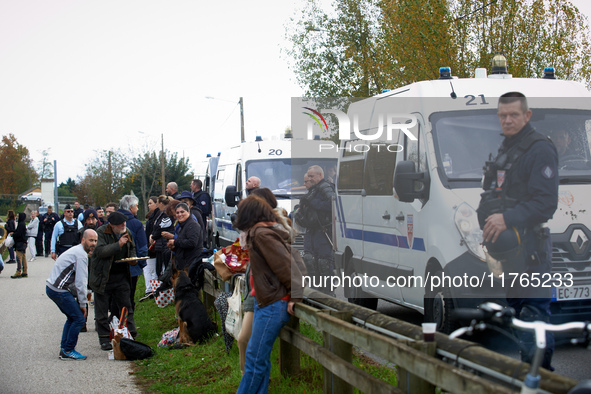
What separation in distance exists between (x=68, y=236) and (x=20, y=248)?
5.51 metres

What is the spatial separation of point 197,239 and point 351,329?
5.39m

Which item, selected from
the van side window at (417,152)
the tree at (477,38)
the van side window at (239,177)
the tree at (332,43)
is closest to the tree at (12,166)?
the tree at (332,43)

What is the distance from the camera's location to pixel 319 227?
9.31 metres

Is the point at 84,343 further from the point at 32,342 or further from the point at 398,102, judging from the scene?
the point at 398,102

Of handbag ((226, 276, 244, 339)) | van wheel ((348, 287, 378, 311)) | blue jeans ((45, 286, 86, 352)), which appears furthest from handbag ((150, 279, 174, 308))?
handbag ((226, 276, 244, 339))

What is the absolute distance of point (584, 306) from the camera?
6195mm

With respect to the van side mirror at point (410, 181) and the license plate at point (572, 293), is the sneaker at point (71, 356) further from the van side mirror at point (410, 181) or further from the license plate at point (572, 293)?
the license plate at point (572, 293)

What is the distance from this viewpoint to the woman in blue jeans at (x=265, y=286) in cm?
514

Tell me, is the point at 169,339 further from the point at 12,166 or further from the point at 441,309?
the point at 12,166

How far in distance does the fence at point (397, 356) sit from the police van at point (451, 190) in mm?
1205

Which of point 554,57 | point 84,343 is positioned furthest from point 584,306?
point 554,57

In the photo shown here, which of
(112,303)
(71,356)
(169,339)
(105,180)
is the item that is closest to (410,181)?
(169,339)

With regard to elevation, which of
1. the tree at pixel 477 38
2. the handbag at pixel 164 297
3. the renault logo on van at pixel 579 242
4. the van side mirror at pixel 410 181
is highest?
the tree at pixel 477 38

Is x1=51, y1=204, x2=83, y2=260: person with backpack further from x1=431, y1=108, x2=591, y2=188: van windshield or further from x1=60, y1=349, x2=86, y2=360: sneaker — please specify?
x1=431, y1=108, x2=591, y2=188: van windshield
